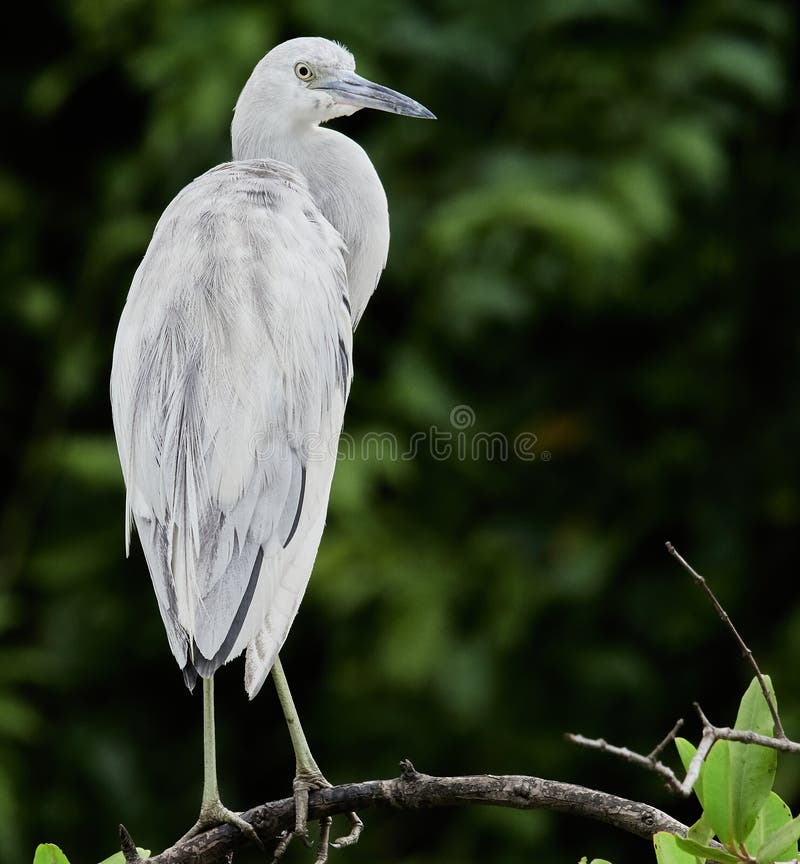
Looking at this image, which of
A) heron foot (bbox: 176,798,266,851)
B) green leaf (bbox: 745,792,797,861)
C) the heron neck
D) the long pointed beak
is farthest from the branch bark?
the long pointed beak

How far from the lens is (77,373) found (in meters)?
3.29

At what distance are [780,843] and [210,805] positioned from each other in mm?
835

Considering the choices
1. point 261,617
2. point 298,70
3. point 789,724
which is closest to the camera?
point 261,617

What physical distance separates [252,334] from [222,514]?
0.92 ft

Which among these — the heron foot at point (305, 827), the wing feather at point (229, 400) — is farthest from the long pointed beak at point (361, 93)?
the heron foot at point (305, 827)

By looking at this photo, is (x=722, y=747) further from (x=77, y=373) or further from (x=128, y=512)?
(x=77, y=373)

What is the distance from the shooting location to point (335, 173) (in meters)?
2.17

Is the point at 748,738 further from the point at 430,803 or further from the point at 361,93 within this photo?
the point at 361,93

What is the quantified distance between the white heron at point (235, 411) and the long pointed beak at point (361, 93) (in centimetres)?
1

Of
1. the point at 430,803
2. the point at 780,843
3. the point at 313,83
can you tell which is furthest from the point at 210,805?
the point at 313,83

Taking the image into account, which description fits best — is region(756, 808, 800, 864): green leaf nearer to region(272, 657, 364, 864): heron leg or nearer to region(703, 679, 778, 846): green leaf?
region(703, 679, 778, 846): green leaf

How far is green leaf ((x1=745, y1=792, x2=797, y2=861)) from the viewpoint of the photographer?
121cm

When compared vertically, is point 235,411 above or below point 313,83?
below

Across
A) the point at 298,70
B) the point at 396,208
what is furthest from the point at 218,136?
the point at 298,70
